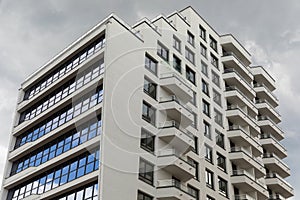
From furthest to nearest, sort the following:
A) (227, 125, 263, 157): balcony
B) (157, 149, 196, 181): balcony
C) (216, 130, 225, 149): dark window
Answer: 1. (227, 125, 263, 157): balcony
2. (216, 130, 225, 149): dark window
3. (157, 149, 196, 181): balcony

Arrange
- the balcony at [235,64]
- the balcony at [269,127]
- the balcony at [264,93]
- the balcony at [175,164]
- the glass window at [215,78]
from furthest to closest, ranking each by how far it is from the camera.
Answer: the balcony at [264,93] → the balcony at [269,127] → the balcony at [235,64] → the glass window at [215,78] → the balcony at [175,164]

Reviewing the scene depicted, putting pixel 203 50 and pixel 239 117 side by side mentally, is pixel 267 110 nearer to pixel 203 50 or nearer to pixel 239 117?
pixel 239 117

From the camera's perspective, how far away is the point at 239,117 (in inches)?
2024

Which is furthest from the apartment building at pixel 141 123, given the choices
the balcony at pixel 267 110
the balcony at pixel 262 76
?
the balcony at pixel 262 76

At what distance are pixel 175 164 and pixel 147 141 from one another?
3.14 metres

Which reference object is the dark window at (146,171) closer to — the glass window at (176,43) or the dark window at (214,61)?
the glass window at (176,43)

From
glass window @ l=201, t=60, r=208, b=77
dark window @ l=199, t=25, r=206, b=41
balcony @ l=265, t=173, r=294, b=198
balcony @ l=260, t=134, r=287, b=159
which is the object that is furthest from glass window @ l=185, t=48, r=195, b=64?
balcony @ l=265, t=173, r=294, b=198

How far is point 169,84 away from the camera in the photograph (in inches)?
1686

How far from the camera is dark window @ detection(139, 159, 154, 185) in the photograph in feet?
120

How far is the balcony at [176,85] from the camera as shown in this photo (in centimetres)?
4288

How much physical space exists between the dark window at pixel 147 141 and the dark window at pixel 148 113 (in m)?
1.30

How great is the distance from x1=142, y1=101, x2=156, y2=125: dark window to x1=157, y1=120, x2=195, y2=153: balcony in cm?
117

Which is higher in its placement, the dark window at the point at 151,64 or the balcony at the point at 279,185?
the dark window at the point at 151,64

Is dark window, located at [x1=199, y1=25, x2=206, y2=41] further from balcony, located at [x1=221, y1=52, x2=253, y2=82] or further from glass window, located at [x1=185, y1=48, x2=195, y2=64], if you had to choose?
glass window, located at [x1=185, y1=48, x2=195, y2=64]
